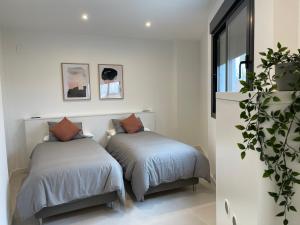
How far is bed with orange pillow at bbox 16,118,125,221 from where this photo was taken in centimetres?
228

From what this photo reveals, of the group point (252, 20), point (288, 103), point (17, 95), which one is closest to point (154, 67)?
point (17, 95)

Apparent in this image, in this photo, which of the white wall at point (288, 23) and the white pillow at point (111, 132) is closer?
the white wall at point (288, 23)

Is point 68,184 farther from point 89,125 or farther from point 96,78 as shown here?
point 96,78

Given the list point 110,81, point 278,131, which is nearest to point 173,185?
point 278,131

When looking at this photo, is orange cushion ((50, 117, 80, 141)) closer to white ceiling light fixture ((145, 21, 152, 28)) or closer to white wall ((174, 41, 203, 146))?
white ceiling light fixture ((145, 21, 152, 28))

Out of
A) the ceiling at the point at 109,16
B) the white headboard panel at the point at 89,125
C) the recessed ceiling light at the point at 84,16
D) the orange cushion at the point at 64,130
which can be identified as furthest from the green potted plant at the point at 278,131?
the white headboard panel at the point at 89,125

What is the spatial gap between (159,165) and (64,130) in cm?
202

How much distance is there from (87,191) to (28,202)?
0.59 metres

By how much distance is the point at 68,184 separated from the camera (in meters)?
2.43

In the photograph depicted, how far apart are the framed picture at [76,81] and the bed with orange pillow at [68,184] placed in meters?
1.70

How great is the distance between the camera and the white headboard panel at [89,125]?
4.02 meters

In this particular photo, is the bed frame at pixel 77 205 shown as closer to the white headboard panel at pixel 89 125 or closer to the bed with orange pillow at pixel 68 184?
the bed with orange pillow at pixel 68 184

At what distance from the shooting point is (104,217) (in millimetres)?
2590

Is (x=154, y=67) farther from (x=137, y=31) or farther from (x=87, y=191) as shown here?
(x=87, y=191)
